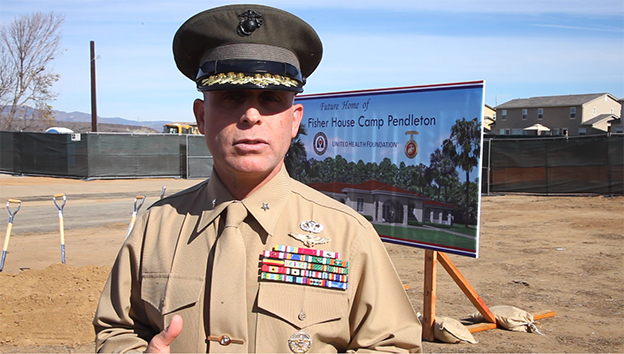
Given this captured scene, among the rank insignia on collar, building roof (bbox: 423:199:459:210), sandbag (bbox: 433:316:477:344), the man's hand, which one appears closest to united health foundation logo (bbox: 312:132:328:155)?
building roof (bbox: 423:199:459:210)

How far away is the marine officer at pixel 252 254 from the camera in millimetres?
1887

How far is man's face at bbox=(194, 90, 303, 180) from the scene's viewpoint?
190 centimetres

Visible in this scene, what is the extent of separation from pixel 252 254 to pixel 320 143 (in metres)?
5.43

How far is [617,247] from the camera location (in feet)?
38.8

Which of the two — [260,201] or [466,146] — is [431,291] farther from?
[260,201]

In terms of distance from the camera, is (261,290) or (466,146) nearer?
(261,290)

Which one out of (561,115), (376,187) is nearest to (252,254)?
(376,187)

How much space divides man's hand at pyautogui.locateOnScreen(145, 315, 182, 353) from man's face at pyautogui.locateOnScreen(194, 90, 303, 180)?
1.69ft

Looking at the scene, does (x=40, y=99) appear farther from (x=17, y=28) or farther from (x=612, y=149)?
(x=612, y=149)

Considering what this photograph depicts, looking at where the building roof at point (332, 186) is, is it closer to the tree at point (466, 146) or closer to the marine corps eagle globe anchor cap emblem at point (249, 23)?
the tree at point (466, 146)

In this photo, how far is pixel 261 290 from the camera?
6.29 ft

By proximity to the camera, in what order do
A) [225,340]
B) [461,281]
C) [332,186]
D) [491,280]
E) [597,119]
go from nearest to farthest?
[225,340] → [461,281] → [332,186] → [491,280] → [597,119]

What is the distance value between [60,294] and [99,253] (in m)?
3.44

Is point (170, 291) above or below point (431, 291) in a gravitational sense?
above
